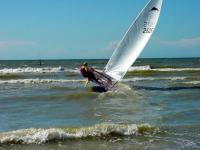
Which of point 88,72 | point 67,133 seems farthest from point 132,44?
point 67,133

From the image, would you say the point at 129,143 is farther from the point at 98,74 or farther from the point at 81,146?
the point at 98,74

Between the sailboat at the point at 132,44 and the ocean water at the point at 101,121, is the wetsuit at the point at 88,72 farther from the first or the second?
the ocean water at the point at 101,121

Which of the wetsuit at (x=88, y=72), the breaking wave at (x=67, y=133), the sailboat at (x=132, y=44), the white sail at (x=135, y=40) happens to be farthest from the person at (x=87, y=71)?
the breaking wave at (x=67, y=133)

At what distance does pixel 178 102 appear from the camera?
1880 centimetres

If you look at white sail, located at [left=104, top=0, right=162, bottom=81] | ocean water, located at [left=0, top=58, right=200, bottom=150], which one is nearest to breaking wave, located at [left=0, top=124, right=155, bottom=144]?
ocean water, located at [left=0, top=58, right=200, bottom=150]

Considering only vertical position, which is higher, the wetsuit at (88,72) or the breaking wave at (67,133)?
the wetsuit at (88,72)

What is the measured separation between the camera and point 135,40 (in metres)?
23.0

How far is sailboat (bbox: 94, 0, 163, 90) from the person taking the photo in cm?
2248

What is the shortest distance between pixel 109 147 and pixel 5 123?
14.6 feet

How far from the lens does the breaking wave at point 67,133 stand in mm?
11359

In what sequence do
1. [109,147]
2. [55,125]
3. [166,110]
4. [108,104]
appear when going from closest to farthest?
[109,147]
[55,125]
[166,110]
[108,104]

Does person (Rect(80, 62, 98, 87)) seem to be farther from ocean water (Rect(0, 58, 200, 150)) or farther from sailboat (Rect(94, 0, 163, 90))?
ocean water (Rect(0, 58, 200, 150))

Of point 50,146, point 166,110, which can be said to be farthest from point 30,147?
point 166,110

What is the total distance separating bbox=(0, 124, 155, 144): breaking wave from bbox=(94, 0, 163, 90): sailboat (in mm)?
10881
